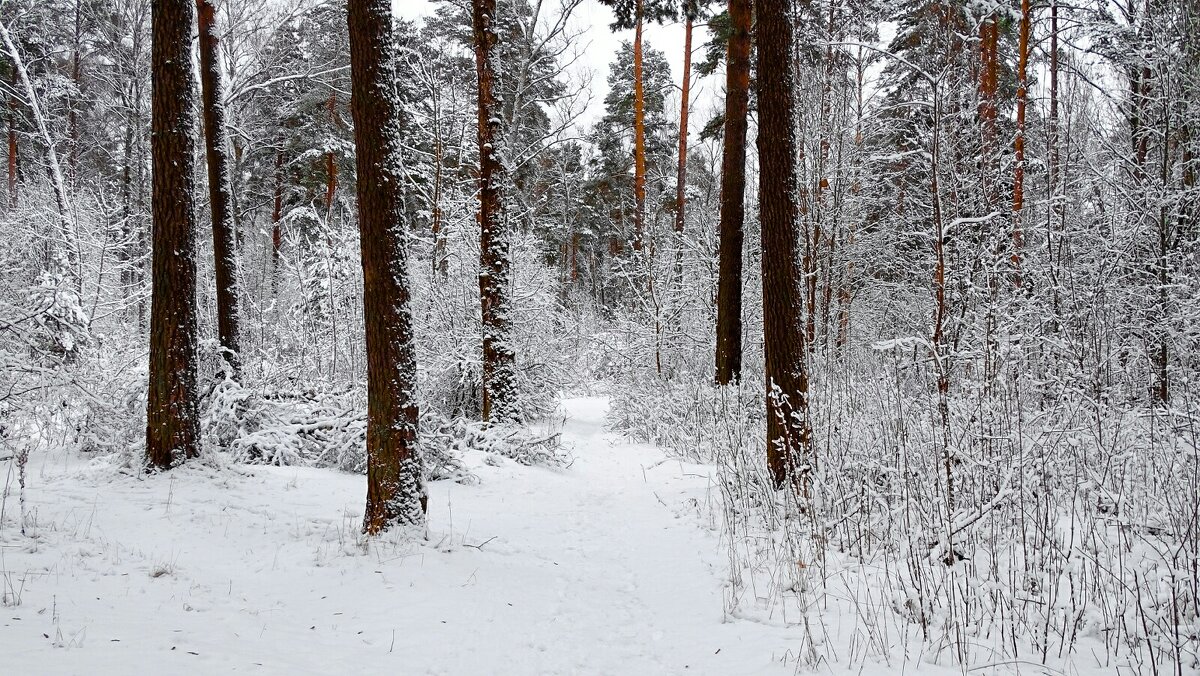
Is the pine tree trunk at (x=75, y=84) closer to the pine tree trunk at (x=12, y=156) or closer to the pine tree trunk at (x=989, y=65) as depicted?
the pine tree trunk at (x=12, y=156)

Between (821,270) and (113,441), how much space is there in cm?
1199

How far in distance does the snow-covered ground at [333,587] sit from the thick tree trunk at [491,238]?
2925 mm

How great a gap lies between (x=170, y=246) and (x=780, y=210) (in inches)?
235

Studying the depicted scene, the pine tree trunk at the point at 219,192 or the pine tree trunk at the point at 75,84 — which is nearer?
the pine tree trunk at the point at 219,192

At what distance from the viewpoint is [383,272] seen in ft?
→ 15.5

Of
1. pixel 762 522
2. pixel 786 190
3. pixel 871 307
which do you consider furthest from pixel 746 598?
pixel 871 307

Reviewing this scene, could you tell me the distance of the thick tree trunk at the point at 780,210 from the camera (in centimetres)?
A: 579

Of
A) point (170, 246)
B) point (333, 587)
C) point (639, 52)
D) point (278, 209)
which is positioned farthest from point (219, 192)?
point (278, 209)

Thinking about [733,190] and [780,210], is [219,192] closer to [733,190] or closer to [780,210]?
[780,210]

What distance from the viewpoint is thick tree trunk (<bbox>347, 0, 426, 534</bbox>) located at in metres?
4.68

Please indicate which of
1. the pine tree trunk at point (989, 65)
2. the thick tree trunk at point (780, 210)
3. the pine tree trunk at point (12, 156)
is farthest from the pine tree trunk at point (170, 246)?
the pine tree trunk at point (12, 156)

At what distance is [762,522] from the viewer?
208 inches

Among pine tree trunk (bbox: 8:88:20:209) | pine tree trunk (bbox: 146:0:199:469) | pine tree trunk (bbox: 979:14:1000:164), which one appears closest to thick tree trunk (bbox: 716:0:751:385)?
pine tree trunk (bbox: 979:14:1000:164)

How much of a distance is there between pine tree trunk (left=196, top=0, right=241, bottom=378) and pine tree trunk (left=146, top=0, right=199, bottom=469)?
188cm
